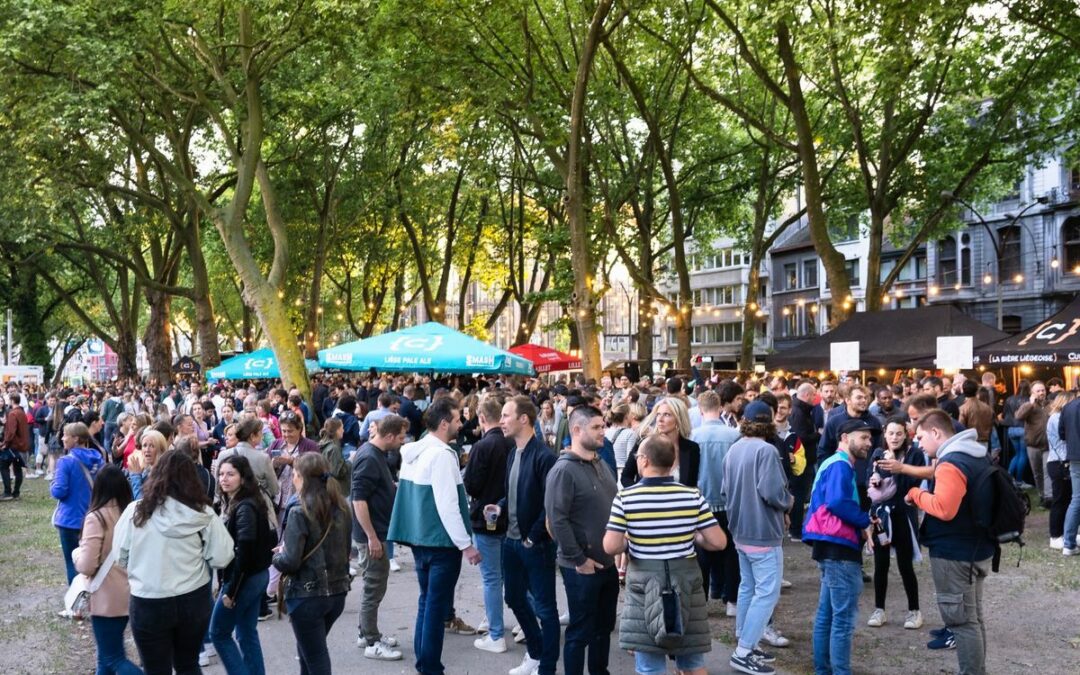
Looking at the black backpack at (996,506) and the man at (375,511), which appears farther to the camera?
the man at (375,511)

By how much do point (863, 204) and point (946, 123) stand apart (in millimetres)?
4698

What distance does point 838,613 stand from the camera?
627 cm

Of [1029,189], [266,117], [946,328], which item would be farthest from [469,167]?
[1029,189]

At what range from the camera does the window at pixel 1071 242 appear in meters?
41.0

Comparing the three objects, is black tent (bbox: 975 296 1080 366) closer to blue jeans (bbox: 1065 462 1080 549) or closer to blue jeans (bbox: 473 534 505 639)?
blue jeans (bbox: 1065 462 1080 549)

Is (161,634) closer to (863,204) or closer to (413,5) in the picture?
(413,5)

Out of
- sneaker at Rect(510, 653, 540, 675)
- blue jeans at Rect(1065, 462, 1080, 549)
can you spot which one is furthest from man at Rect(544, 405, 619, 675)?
blue jeans at Rect(1065, 462, 1080, 549)

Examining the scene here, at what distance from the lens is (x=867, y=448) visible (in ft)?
20.9

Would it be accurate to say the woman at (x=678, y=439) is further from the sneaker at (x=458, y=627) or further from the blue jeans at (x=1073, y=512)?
the blue jeans at (x=1073, y=512)

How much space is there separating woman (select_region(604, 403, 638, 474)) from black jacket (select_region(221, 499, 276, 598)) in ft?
13.9

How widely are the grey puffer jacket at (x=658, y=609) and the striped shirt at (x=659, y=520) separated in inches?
2.5

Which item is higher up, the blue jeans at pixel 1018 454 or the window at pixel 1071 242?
the window at pixel 1071 242

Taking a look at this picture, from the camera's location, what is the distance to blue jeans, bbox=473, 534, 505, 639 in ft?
24.2

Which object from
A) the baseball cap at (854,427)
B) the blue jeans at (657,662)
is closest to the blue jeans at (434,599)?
the blue jeans at (657,662)
